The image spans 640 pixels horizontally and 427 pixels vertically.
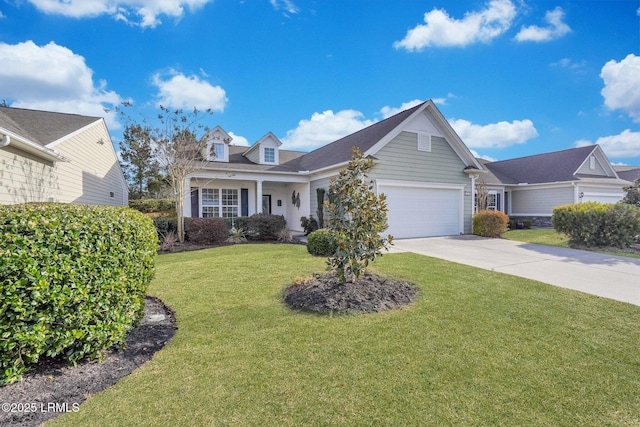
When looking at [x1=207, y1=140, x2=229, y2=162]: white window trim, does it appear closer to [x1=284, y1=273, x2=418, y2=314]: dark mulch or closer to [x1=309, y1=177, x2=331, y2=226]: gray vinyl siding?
[x1=309, y1=177, x2=331, y2=226]: gray vinyl siding

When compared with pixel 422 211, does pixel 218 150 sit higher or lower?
higher

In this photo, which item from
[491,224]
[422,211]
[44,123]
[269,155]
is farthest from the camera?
[269,155]

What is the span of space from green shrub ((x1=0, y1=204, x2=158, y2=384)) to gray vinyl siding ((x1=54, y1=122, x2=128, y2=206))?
30.6 feet

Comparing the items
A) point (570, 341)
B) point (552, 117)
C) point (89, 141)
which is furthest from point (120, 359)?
point (552, 117)

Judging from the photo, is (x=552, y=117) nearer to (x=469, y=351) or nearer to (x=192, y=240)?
(x=469, y=351)

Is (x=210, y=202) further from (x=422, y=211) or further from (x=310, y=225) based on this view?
(x=422, y=211)

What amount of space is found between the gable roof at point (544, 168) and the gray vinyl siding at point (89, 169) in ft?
72.7

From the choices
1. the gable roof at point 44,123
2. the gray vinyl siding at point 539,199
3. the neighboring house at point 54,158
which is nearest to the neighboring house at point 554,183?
the gray vinyl siding at point 539,199

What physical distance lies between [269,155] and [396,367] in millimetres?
15457

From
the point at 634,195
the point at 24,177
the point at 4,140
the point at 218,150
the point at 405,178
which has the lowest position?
the point at 634,195

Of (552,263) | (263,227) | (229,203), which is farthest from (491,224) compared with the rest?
(229,203)

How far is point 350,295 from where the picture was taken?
464cm

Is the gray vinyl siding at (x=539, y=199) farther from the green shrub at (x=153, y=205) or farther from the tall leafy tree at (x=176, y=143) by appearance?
the green shrub at (x=153, y=205)

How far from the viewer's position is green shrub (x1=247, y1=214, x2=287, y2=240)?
43.1 ft
